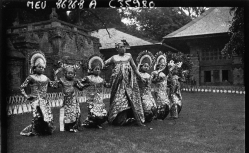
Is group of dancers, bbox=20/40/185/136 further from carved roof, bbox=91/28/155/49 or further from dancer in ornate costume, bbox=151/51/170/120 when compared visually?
carved roof, bbox=91/28/155/49

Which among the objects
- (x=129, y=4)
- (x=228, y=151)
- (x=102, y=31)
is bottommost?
(x=228, y=151)

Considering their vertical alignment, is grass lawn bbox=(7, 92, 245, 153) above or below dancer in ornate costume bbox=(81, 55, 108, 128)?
below

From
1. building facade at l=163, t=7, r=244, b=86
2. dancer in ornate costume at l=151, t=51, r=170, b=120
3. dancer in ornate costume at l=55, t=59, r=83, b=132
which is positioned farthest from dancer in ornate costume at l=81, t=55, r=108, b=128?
building facade at l=163, t=7, r=244, b=86

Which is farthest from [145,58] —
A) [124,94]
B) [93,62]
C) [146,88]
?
[93,62]

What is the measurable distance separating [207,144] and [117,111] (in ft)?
9.40

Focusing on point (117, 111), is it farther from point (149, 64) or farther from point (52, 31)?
point (52, 31)

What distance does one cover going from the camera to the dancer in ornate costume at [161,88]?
8.70 meters

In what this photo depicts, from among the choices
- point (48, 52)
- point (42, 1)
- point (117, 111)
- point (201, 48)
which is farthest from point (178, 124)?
point (48, 52)

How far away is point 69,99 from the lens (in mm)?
6914

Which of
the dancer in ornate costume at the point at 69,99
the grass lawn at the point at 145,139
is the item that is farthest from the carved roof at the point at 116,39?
the dancer in ornate costume at the point at 69,99

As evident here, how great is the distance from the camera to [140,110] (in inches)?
305

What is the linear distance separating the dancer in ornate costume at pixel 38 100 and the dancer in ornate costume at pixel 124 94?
2.00 meters

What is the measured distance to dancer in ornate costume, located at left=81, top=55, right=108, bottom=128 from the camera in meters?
7.33

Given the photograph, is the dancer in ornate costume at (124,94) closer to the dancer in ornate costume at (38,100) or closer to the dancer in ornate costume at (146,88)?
the dancer in ornate costume at (146,88)
